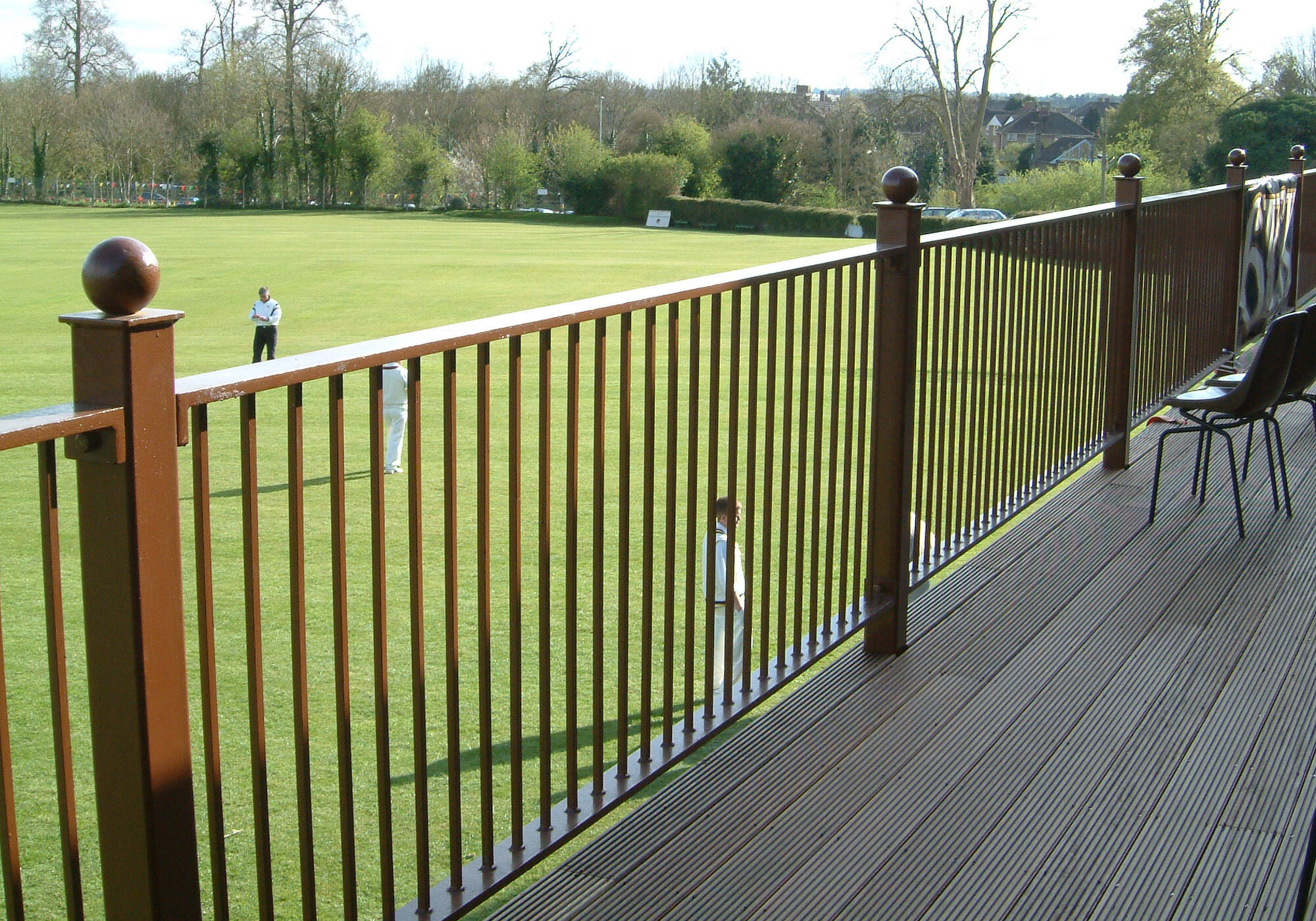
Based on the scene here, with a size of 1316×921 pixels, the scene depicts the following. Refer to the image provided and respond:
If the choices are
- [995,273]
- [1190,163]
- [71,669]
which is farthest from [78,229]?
[995,273]

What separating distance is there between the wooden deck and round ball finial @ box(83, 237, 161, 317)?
1355 mm

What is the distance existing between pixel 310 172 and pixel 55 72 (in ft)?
52.5

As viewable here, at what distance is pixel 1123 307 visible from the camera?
17.9 feet

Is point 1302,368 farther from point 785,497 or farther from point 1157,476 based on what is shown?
point 785,497

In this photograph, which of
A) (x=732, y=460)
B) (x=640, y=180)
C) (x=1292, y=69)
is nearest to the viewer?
(x=732, y=460)

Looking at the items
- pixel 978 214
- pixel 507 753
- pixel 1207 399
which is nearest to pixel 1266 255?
pixel 1207 399

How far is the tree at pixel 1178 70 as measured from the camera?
172ft

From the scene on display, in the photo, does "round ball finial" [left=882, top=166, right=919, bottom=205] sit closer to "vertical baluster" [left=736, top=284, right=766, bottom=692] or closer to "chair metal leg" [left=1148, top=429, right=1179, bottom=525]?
"vertical baluster" [left=736, top=284, right=766, bottom=692]

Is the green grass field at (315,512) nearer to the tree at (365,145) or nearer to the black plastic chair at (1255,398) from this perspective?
the black plastic chair at (1255,398)

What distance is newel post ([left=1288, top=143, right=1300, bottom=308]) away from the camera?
9766 millimetres

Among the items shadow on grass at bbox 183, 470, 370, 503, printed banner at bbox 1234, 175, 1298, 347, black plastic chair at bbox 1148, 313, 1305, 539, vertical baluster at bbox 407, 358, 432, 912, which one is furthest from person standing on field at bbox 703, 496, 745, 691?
shadow on grass at bbox 183, 470, 370, 503

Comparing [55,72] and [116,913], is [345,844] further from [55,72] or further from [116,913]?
[55,72]

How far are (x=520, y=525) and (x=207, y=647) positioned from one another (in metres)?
1.93

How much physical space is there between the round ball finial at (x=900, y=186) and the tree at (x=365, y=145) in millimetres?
71709
